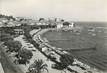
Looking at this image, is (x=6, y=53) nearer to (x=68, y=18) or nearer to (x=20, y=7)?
(x=20, y=7)

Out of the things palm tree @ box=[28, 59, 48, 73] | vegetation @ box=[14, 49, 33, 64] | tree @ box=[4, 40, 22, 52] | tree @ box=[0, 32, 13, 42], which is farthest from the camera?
tree @ box=[4, 40, 22, 52]

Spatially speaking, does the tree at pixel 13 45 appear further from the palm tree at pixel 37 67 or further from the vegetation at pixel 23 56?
the palm tree at pixel 37 67

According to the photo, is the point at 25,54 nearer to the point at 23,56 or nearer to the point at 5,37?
the point at 23,56

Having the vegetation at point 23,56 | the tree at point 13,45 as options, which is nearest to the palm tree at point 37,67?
the vegetation at point 23,56

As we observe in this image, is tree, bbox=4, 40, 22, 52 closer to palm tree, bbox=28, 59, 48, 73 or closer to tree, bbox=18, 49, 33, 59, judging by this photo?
tree, bbox=18, 49, 33, 59

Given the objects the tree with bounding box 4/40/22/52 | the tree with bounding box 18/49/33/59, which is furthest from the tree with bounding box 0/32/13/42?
the tree with bounding box 18/49/33/59

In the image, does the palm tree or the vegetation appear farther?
the vegetation

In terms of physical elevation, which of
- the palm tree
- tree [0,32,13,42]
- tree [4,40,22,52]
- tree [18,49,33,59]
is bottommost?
the palm tree

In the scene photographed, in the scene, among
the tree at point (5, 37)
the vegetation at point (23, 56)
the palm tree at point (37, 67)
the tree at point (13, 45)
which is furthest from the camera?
the tree at point (13, 45)
